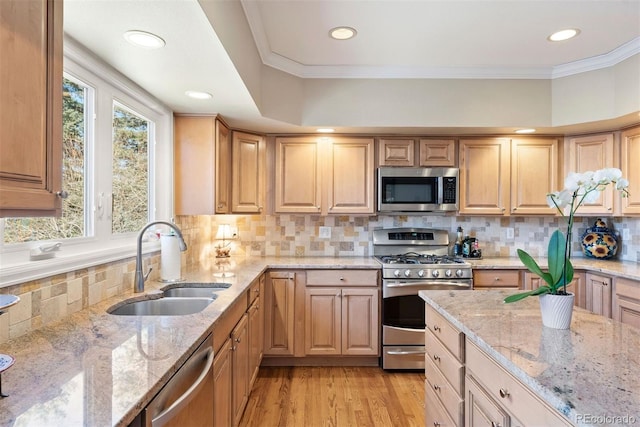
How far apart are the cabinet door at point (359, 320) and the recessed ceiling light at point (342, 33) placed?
197 cm

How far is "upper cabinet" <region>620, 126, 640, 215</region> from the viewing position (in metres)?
2.89

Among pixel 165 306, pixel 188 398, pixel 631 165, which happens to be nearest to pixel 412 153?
pixel 631 165

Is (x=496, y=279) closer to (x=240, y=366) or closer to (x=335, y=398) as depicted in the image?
(x=335, y=398)

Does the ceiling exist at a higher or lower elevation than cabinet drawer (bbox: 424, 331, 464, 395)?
higher

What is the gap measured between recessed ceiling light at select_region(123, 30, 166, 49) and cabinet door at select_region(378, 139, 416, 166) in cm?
215

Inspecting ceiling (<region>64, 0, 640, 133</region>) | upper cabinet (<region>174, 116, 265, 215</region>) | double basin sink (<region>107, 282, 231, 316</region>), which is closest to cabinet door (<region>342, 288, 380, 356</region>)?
double basin sink (<region>107, 282, 231, 316</region>)

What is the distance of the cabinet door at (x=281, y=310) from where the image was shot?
3.04m

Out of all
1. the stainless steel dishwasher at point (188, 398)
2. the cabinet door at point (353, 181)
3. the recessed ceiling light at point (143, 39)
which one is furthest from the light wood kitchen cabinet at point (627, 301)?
the recessed ceiling light at point (143, 39)

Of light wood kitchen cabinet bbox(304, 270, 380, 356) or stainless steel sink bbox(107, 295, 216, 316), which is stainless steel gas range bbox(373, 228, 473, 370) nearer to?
light wood kitchen cabinet bbox(304, 270, 380, 356)

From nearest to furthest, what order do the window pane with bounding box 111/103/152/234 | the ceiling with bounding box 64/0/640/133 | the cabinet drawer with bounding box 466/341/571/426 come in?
the cabinet drawer with bounding box 466/341/571/426, the ceiling with bounding box 64/0/640/133, the window pane with bounding box 111/103/152/234

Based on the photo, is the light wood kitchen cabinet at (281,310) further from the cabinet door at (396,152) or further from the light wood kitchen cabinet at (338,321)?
the cabinet door at (396,152)

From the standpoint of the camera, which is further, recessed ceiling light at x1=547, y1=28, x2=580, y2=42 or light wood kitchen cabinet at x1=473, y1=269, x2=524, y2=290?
light wood kitchen cabinet at x1=473, y1=269, x2=524, y2=290

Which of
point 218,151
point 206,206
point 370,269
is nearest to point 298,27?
point 218,151

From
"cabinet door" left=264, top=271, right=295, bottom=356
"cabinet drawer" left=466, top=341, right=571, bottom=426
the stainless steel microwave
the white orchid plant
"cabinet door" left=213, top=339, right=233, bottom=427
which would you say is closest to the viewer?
"cabinet drawer" left=466, top=341, right=571, bottom=426
